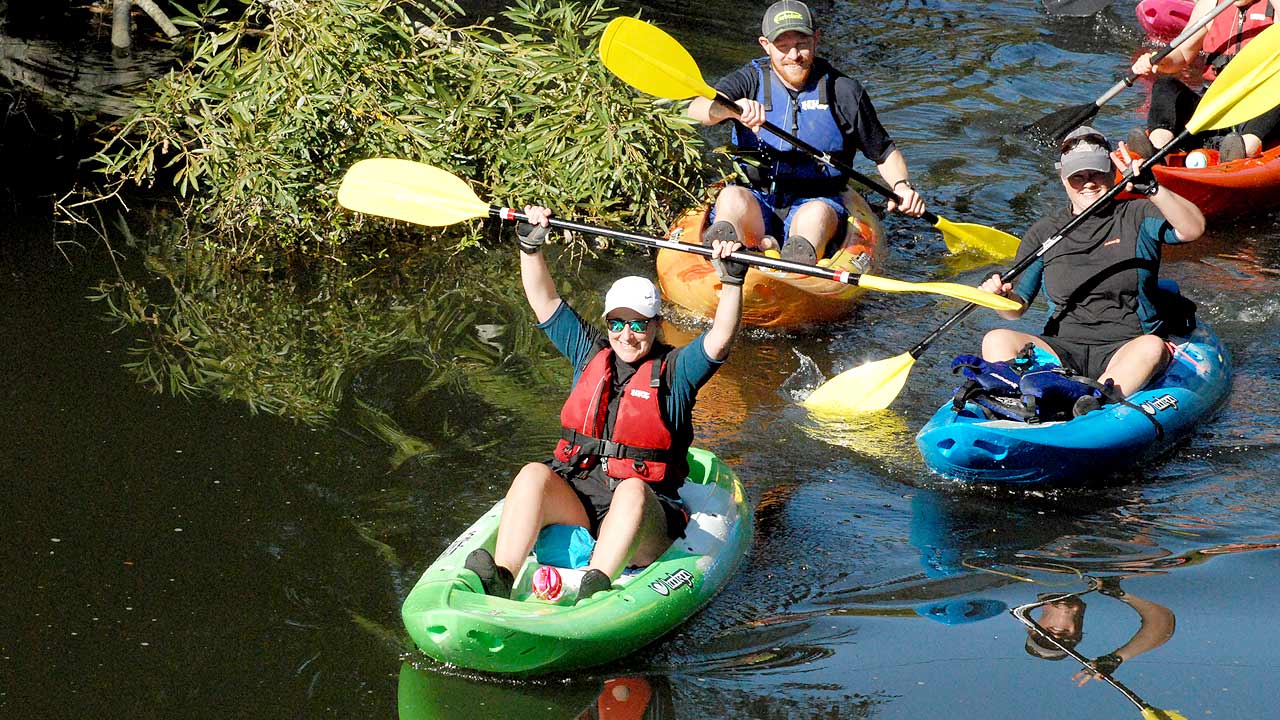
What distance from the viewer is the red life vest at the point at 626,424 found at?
401 cm

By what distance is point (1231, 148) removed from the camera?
7426 mm

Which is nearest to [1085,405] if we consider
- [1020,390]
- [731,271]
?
[1020,390]

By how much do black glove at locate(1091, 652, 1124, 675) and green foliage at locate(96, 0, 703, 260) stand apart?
3435mm

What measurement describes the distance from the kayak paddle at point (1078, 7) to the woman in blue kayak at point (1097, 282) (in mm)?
6736

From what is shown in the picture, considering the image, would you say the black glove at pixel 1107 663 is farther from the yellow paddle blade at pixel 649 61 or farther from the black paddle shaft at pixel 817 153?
the yellow paddle blade at pixel 649 61

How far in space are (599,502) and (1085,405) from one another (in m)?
1.91

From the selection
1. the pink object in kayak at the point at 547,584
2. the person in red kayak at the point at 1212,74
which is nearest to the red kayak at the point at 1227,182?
the person in red kayak at the point at 1212,74

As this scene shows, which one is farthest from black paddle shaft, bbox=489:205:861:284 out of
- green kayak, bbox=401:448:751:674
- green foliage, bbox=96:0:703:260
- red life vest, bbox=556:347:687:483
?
green foliage, bbox=96:0:703:260

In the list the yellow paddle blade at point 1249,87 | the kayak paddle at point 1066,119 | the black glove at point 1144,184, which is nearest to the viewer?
the black glove at point 1144,184

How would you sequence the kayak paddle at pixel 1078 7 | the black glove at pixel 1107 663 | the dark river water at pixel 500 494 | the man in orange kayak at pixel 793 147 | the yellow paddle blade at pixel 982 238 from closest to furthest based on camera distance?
1. the dark river water at pixel 500 494
2. the black glove at pixel 1107 663
3. the man in orange kayak at pixel 793 147
4. the yellow paddle blade at pixel 982 238
5. the kayak paddle at pixel 1078 7

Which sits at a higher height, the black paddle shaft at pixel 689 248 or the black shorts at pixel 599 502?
the black paddle shaft at pixel 689 248

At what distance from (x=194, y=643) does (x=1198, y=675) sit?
2.78 metres

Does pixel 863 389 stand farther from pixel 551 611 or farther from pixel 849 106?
pixel 551 611

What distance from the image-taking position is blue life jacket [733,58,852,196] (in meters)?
6.05
